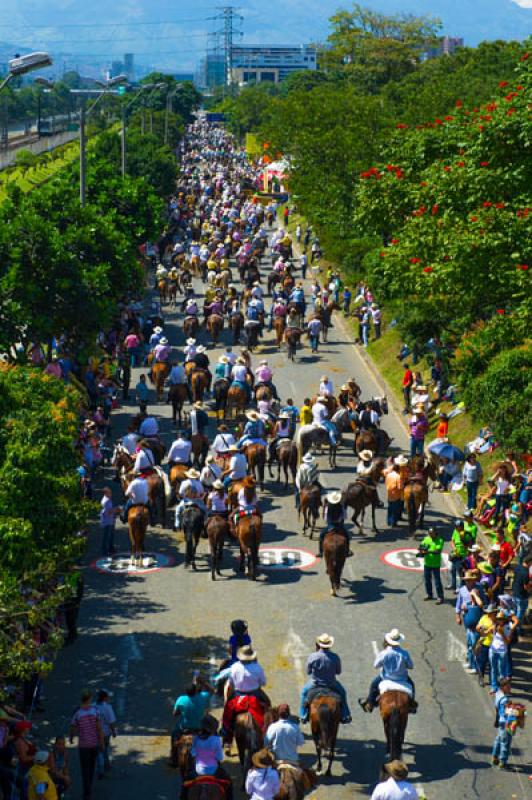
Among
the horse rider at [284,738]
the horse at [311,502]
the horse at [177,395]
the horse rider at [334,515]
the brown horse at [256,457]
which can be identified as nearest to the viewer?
the horse rider at [284,738]

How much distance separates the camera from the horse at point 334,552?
71.2 feet

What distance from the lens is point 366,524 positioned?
26.8 metres

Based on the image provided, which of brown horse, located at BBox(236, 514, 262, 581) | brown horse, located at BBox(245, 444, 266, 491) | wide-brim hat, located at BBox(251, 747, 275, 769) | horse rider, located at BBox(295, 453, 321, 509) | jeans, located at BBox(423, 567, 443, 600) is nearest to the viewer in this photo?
wide-brim hat, located at BBox(251, 747, 275, 769)

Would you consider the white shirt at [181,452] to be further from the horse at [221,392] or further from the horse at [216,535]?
the horse at [221,392]

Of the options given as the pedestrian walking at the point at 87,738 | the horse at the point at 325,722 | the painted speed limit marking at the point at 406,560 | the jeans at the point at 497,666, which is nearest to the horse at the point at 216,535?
the painted speed limit marking at the point at 406,560

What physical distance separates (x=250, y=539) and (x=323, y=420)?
8.32m

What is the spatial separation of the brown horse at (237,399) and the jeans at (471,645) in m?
15.5

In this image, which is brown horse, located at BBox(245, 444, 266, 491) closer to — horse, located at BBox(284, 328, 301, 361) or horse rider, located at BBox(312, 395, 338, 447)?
horse rider, located at BBox(312, 395, 338, 447)

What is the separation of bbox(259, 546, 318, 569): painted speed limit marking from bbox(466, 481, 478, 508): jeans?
13.9ft

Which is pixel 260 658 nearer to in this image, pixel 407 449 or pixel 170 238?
pixel 407 449

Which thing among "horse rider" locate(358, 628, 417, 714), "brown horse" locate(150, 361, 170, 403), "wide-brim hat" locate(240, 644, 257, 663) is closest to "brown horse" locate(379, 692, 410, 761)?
"horse rider" locate(358, 628, 417, 714)

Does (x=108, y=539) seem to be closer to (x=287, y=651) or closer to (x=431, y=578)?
(x=287, y=651)

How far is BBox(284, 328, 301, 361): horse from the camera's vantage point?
43156 millimetres

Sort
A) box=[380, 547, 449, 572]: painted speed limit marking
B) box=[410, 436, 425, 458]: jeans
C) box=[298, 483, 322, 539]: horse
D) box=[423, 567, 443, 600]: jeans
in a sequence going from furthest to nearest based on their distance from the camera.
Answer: box=[410, 436, 425, 458]: jeans < box=[298, 483, 322, 539]: horse < box=[380, 547, 449, 572]: painted speed limit marking < box=[423, 567, 443, 600]: jeans
